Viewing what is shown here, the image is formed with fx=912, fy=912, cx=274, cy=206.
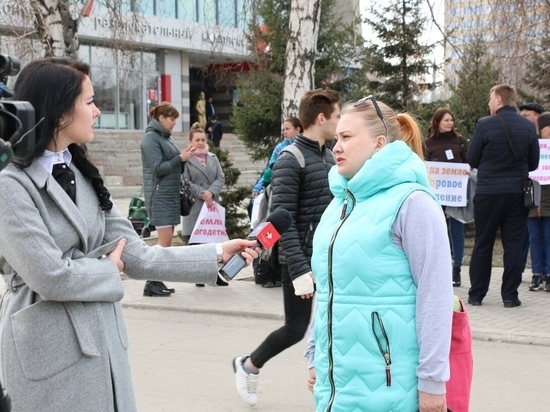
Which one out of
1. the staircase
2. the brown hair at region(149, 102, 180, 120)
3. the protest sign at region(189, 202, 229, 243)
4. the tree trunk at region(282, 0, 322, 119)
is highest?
the tree trunk at region(282, 0, 322, 119)

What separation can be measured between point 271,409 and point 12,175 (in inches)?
141

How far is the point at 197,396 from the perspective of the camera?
645cm

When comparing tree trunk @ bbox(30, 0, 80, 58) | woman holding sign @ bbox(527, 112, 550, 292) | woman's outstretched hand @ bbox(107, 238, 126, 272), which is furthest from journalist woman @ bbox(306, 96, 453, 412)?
tree trunk @ bbox(30, 0, 80, 58)

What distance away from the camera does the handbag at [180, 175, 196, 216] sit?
11.2 metres

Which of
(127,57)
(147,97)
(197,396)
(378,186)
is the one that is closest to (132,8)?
(127,57)

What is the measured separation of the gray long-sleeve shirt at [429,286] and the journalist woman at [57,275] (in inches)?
41.3

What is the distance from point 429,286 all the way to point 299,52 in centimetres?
939

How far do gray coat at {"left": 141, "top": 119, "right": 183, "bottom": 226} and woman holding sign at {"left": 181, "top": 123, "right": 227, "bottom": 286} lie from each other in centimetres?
63

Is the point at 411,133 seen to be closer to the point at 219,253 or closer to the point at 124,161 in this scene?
the point at 219,253

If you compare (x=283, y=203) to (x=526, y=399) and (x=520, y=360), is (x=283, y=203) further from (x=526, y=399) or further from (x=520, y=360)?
(x=520, y=360)

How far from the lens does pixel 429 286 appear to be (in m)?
3.28

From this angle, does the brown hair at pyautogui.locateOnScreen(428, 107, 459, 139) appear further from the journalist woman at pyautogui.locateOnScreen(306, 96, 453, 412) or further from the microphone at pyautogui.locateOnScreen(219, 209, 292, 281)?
the microphone at pyautogui.locateOnScreen(219, 209, 292, 281)

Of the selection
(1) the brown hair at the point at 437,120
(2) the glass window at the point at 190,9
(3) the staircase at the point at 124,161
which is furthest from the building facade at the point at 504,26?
(2) the glass window at the point at 190,9

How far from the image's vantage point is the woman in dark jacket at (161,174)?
1055cm
